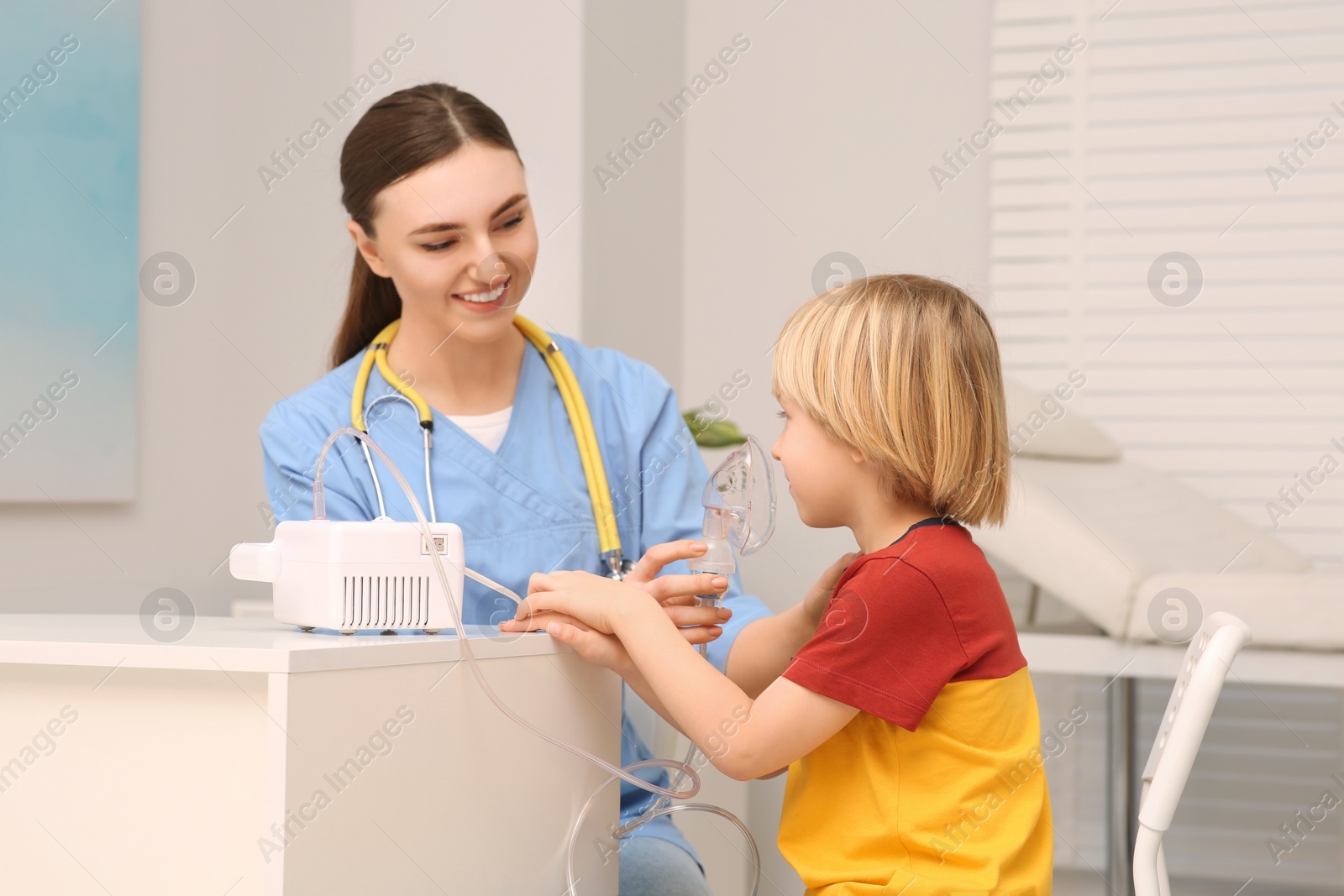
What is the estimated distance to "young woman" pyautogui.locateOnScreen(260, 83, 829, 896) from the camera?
4.39 feet

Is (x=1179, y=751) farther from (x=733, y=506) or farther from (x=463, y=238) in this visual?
(x=463, y=238)

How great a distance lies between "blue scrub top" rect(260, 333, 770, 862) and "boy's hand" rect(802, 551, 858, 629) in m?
0.16

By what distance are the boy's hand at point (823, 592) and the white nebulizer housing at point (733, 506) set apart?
3.0 inches

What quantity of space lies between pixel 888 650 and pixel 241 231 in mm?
1703

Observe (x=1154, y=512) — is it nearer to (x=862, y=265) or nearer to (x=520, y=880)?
(x=862, y=265)

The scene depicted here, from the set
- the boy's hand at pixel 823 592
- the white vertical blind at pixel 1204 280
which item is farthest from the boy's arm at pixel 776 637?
the white vertical blind at pixel 1204 280

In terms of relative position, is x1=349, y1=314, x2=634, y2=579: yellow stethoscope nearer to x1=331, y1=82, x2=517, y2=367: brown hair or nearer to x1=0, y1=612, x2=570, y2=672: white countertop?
x1=331, y1=82, x2=517, y2=367: brown hair

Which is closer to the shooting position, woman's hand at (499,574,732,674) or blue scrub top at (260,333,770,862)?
woman's hand at (499,574,732,674)

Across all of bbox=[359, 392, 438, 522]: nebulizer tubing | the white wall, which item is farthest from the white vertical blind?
bbox=[359, 392, 438, 522]: nebulizer tubing

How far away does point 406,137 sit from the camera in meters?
1.42

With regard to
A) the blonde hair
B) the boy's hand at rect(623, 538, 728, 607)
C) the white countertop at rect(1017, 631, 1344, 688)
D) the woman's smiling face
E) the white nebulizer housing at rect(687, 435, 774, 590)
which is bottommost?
the white countertop at rect(1017, 631, 1344, 688)

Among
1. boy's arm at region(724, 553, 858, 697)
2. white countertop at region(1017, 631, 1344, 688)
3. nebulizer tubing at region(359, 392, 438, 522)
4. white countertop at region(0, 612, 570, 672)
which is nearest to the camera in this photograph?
white countertop at region(0, 612, 570, 672)

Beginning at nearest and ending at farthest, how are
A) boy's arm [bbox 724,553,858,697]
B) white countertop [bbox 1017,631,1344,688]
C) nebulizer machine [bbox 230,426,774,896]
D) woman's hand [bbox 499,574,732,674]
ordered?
nebulizer machine [bbox 230,426,774,896]
woman's hand [bbox 499,574,732,674]
boy's arm [bbox 724,553,858,697]
white countertop [bbox 1017,631,1344,688]

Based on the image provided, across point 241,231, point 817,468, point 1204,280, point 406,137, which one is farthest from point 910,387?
point 1204,280
